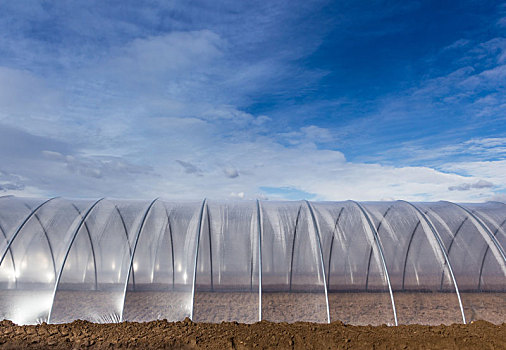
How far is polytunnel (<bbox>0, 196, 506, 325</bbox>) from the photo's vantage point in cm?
1197

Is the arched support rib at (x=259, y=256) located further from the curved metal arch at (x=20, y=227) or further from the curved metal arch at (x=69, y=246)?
the curved metal arch at (x=20, y=227)

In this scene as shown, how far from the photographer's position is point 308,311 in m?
11.9

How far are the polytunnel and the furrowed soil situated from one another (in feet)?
2.00

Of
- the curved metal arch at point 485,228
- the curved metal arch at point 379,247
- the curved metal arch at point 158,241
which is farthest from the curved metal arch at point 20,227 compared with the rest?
the curved metal arch at point 485,228

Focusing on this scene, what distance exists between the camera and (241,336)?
10.2m

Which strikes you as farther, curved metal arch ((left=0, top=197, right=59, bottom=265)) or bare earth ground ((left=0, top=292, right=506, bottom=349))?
curved metal arch ((left=0, top=197, right=59, bottom=265))

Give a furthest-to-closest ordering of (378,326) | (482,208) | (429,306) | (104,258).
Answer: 1. (482,208)
2. (104,258)
3. (429,306)
4. (378,326)

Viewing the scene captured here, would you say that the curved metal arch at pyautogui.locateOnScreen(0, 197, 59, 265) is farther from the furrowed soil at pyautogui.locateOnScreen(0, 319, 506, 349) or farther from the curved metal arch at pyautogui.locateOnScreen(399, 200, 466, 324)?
the curved metal arch at pyautogui.locateOnScreen(399, 200, 466, 324)

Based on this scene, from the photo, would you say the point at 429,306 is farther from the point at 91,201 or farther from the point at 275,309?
the point at 91,201

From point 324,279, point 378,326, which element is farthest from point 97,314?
point 378,326

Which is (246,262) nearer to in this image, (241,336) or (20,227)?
(241,336)

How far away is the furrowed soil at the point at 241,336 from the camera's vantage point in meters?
9.84

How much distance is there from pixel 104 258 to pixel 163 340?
5377 millimetres

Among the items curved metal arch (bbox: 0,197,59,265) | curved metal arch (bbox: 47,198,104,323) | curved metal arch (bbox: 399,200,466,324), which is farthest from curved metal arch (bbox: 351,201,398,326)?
curved metal arch (bbox: 0,197,59,265)
